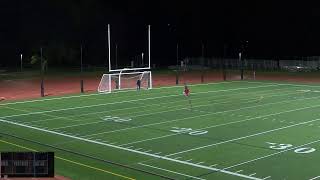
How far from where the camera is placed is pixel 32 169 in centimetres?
1188

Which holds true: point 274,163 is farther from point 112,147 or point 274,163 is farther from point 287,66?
point 287,66

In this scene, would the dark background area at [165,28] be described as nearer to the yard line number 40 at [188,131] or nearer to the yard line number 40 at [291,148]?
the yard line number 40 at [188,131]

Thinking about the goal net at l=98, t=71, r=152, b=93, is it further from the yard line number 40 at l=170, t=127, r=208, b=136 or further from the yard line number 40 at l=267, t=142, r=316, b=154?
the yard line number 40 at l=267, t=142, r=316, b=154

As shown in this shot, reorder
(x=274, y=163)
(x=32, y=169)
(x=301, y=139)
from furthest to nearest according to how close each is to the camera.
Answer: (x=301, y=139) < (x=274, y=163) < (x=32, y=169)

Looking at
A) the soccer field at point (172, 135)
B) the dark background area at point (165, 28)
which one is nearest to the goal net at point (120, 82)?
the soccer field at point (172, 135)

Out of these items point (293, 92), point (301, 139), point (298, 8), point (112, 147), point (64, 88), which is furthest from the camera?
point (298, 8)

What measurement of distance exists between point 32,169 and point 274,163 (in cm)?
708

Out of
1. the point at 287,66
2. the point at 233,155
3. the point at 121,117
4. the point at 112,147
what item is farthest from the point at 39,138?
the point at 287,66

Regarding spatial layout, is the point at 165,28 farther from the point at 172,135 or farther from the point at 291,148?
the point at 291,148

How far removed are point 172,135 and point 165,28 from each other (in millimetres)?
57101

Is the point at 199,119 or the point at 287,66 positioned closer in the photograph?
the point at 199,119

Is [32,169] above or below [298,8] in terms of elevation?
below

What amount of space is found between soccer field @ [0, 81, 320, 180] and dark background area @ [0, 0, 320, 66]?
40.4 m

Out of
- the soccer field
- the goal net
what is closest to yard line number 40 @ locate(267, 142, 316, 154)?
the soccer field
